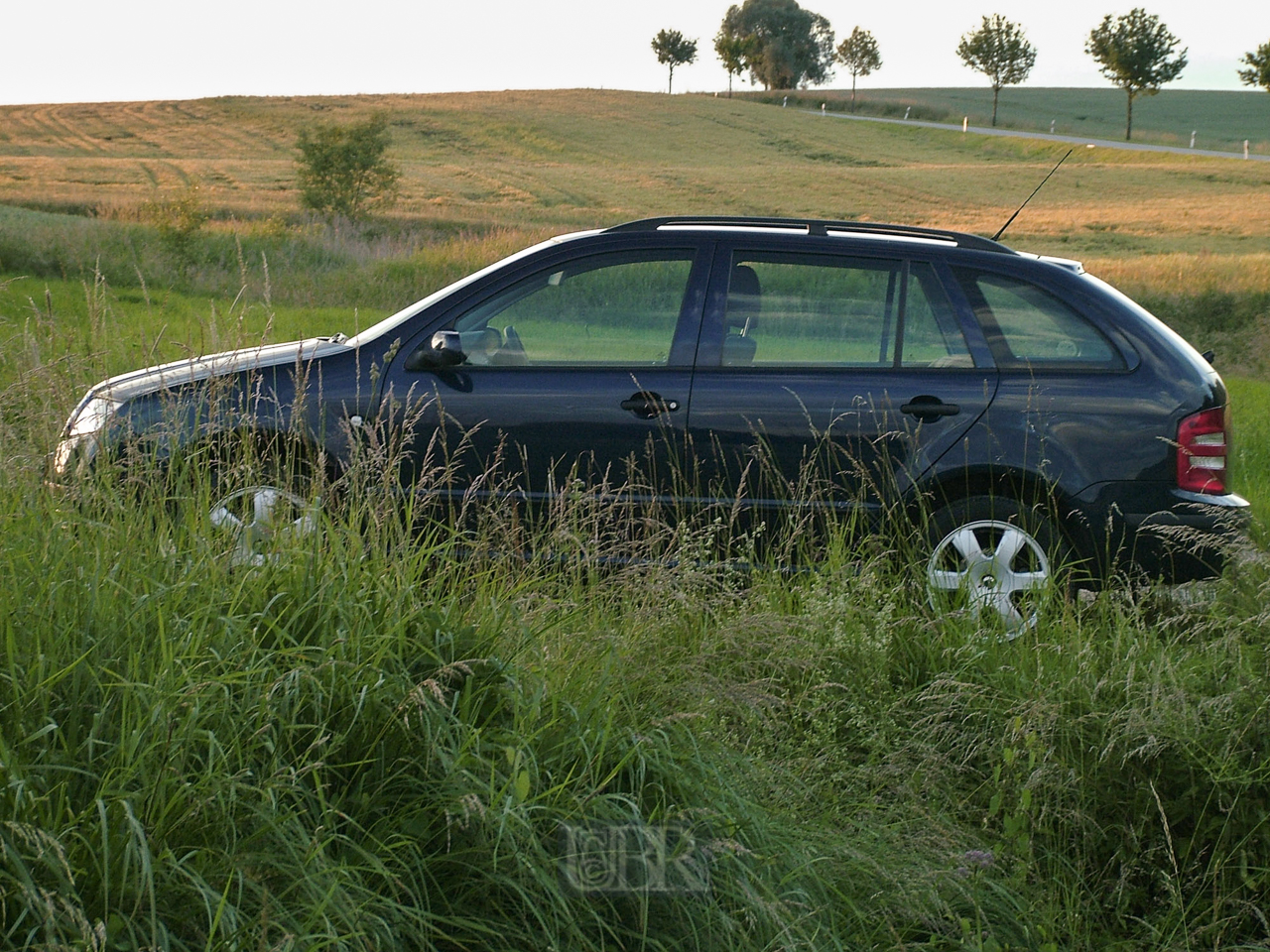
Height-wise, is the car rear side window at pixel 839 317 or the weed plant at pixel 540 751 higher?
the car rear side window at pixel 839 317

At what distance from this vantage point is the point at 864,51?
108m

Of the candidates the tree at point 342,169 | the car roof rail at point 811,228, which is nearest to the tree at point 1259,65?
the tree at point 342,169

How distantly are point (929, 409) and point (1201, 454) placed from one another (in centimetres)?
106

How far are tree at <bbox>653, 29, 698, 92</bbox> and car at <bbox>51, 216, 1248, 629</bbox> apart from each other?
112 m

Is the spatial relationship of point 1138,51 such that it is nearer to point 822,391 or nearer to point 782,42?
point 782,42

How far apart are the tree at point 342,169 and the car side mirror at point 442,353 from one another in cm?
2674

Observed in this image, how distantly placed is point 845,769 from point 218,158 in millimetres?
58368

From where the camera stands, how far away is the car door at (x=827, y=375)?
491 centimetres

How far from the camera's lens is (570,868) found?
2510 mm

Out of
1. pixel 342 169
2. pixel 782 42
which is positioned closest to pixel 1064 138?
pixel 782 42

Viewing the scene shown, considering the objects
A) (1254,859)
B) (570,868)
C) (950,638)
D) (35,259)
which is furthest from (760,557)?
(35,259)

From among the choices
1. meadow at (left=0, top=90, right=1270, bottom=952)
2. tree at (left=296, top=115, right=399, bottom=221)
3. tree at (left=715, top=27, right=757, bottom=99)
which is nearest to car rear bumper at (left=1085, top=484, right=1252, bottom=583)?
meadow at (left=0, top=90, right=1270, bottom=952)

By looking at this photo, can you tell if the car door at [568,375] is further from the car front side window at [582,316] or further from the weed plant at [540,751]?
the weed plant at [540,751]

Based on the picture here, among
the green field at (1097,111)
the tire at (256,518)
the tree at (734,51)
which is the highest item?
the tree at (734,51)
